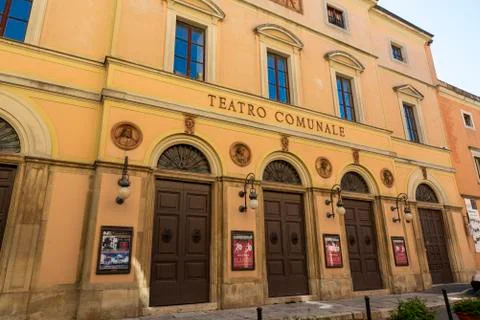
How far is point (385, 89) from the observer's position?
14453mm

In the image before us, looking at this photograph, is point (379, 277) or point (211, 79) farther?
point (379, 277)

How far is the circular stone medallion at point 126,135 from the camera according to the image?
768 centimetres

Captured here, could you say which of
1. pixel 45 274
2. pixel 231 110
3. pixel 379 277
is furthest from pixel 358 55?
pixel 45 274

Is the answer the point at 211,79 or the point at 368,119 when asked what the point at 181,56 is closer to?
the point at 211,79

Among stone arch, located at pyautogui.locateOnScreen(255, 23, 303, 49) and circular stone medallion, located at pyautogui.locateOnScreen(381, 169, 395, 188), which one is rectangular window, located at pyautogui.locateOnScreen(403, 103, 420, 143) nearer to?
circular stone medallion, located at pyautogui.locateOnScreen(381, 169, 395, 188)

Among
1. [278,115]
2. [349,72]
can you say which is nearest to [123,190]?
[278,115]

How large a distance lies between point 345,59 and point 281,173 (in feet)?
19.8

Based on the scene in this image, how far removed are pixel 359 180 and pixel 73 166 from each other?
8.90 meters

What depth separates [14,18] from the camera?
7.89 metres

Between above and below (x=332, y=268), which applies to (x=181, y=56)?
above

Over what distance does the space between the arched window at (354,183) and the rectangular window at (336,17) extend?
6511mm

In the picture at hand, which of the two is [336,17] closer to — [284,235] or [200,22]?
[200,22]

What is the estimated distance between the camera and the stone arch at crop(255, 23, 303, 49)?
11.3 m

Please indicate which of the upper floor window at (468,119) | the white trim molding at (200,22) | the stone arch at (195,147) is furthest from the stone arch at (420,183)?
the white trim molding at (200,22)
